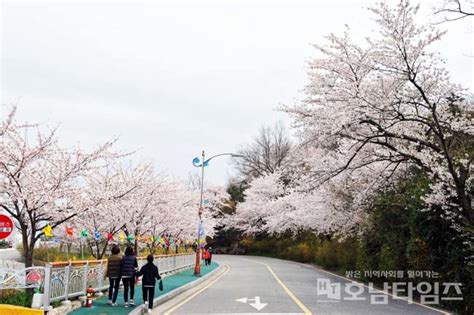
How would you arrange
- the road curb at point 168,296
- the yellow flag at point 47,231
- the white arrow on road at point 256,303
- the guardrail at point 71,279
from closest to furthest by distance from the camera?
1. the guardrail at point 71,279
2. the road curb at point 168,296
3. the yellow flag at point 47,231
4. the white arrow on road at point 256,303

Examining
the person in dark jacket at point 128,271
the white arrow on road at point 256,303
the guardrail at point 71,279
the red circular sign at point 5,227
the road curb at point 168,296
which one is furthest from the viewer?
the white arrow on road at point 256,303

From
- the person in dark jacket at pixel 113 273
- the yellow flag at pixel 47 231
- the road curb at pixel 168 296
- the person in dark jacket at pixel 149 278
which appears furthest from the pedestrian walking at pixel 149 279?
the yellow flag at pixel 47 231

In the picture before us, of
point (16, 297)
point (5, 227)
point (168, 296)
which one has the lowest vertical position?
point (168, 296)

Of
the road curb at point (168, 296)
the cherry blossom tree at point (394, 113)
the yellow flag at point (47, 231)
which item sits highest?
the cherry blossom tree at point (394, 113)

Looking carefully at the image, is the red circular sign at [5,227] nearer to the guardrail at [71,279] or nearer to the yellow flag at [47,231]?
the guardrail at [71,279]

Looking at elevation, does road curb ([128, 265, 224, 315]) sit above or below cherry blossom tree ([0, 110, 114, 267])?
below

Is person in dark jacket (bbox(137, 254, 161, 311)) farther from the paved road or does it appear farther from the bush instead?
the bush

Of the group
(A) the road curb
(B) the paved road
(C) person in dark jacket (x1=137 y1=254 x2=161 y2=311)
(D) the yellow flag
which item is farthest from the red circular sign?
(B) the paved road

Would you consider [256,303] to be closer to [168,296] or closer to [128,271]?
[168,296]

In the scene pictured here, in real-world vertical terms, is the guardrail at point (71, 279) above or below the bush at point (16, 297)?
above

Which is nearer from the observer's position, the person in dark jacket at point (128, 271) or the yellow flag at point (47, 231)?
the yellow flag at point (47, 231)

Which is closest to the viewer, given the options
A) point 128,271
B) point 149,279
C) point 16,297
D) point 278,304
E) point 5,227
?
point 5,227

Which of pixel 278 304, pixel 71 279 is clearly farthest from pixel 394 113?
pixel 71 279

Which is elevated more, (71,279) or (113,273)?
(113,273)
